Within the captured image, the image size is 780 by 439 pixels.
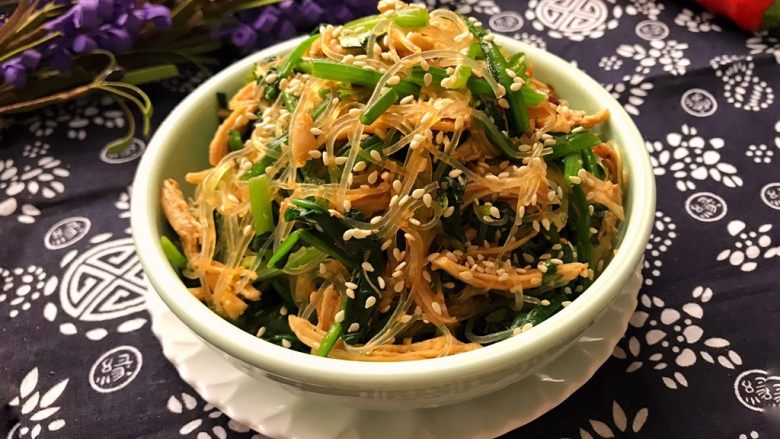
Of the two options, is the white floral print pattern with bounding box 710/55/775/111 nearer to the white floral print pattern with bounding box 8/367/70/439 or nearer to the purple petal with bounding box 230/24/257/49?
the purple petal with bounding box 230/24/257/49

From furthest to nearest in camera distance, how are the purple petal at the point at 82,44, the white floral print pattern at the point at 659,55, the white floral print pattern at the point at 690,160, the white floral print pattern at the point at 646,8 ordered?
the white floral print pattern at the point at 646,8, the white floral print pattern at the point at 659,55, the purple petal at the point at 82,44, the white floral print pattern at the point at 690,160

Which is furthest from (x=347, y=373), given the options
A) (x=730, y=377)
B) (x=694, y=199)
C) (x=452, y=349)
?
(x=694, y=199)

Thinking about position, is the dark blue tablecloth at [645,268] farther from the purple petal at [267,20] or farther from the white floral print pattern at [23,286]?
the purple petal at [267,20]

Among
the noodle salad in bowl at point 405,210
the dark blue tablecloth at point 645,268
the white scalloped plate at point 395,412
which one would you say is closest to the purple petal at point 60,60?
the dark blue tablecloth at point 645,268

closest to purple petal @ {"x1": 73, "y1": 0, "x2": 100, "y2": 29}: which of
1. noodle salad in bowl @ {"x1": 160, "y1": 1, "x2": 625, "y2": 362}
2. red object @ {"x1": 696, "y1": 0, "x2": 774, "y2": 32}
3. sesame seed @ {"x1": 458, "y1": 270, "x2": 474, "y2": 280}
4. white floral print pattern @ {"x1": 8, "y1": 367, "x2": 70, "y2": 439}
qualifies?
noodle salad in bowl @ {"x1": 160, "y1": 1, "x2": 625, "y2": 362}

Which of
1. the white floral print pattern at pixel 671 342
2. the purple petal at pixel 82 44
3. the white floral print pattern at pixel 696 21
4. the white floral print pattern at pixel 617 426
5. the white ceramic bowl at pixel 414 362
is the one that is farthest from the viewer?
the white floral print pattern at pixel 696 21

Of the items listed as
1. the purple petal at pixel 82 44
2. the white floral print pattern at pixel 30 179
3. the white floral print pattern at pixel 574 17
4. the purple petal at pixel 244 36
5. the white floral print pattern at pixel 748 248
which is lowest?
the white floral print pattern at pixel 30 179
